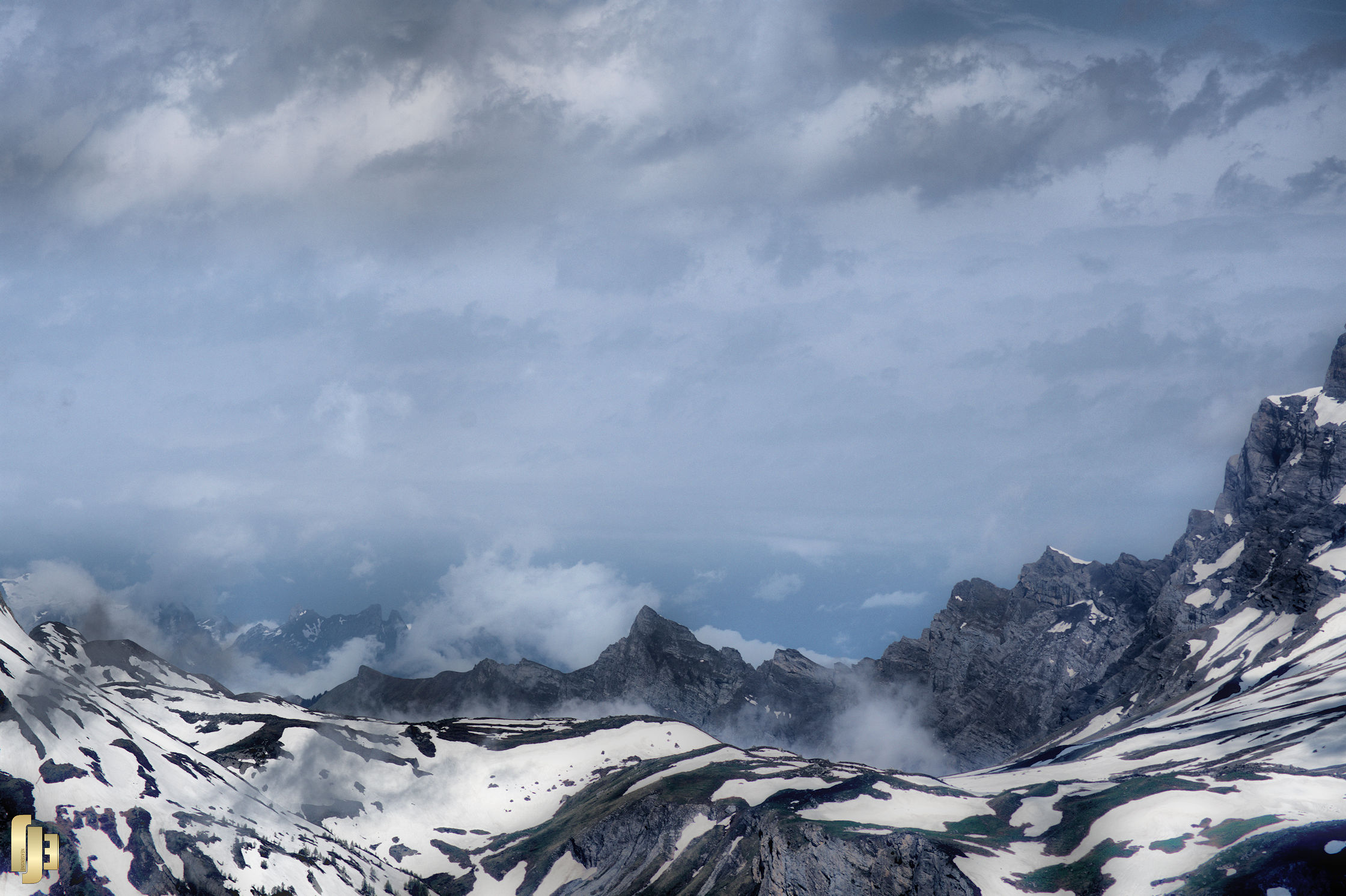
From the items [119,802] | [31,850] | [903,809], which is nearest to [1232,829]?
[903,809]

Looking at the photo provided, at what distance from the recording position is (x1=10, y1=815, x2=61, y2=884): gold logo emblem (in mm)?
105812

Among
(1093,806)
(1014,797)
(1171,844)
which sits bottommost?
(1014,797)

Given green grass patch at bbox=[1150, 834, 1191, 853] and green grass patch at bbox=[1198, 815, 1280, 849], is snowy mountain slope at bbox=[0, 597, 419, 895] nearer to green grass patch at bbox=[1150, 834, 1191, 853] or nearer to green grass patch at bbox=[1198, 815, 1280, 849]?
green grass patch at bbox=[1150, 834, 1191, 853]

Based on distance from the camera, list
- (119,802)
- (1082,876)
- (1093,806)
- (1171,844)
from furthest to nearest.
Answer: (1093,806), (119,802), (1082,876), (1171,844)

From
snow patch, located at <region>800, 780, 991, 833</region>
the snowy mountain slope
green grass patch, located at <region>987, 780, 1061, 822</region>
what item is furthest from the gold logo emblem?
green grass patch, located at <region>987, 780, 1061, 822</region>

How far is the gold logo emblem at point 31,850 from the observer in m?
106

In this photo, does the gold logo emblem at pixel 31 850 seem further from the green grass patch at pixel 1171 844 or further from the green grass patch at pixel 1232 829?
the green grass patch at pixel 1232 829

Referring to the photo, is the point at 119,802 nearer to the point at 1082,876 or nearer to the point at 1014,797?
the point at 1082,876

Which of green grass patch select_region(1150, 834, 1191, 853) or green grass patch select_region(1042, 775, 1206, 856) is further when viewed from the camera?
green grass patch select_region(1042, 775, 1206, 856)

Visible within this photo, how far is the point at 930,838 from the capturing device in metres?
139

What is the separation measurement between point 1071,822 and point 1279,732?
74057mm

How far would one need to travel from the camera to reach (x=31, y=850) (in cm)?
10719

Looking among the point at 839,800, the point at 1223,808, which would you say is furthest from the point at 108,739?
the point at 1223,808

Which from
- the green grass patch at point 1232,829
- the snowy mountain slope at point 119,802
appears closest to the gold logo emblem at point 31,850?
the snowy mountain slope at point 119,802
